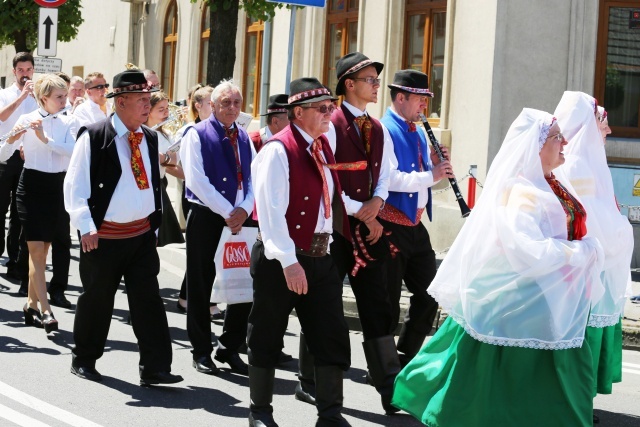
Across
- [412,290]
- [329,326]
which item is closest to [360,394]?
[412,290]

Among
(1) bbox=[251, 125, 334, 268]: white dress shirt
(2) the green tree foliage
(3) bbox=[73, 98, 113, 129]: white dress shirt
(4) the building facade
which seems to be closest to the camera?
(1) bbox=[251, 125, 334, 268]: white dress shirt

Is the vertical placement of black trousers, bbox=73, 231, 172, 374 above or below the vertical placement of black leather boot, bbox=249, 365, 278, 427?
above

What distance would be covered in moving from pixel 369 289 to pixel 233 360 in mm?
1438

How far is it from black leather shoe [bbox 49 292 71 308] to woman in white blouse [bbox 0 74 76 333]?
2.59 feet

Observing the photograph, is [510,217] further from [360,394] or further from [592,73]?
[592,73]

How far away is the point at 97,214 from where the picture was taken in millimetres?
7719

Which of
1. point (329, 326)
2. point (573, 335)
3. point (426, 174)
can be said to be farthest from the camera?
point (426, 174)

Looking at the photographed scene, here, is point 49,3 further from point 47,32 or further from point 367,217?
point 367,217

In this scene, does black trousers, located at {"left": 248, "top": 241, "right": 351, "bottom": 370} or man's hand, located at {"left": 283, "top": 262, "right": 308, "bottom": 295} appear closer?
man's hand, located at {"left": 283, "top": 262, "right": 308, "bottom": 295}

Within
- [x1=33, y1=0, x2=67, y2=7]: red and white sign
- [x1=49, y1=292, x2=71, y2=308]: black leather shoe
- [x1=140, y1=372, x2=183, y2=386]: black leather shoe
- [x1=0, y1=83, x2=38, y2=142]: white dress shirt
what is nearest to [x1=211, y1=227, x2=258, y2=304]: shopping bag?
[x1=140, y1=372, x2=183, y2=386]: black leather shoe

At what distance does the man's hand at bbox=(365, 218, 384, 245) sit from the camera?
736 centimetres

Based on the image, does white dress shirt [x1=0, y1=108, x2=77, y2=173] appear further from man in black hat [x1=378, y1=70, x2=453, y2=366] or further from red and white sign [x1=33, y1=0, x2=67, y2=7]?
red and white sign [x1=33, y1=0, x2=67, y2=7]

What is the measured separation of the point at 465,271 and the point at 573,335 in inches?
23.9

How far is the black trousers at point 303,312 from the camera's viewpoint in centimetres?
651
